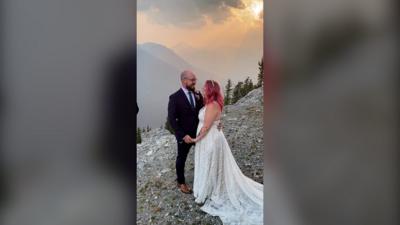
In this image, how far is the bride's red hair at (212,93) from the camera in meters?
1.19

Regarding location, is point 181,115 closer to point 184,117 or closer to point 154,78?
point 184,117

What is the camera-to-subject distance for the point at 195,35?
1178mm

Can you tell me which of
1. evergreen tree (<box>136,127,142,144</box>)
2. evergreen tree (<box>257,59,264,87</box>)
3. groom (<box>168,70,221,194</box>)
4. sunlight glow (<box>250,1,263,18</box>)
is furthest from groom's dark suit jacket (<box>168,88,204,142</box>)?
sunlight glow (<box>250,1,263,18</box>)

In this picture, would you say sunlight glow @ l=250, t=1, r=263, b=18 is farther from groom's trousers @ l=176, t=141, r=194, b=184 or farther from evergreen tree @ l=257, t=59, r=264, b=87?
groom's trousers @ l=176, t=141, r=194, b=184

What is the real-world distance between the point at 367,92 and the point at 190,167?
0.70m

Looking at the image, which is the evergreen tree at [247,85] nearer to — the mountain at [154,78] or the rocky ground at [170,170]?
the rocky ground at [170,170]

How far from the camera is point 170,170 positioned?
1.17 meters

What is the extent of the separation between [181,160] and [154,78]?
0.29 metres

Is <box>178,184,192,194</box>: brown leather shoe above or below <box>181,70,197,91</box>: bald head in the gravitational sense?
below

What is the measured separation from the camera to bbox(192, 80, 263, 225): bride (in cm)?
117

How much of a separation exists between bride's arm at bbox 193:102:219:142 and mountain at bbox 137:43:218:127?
14cm

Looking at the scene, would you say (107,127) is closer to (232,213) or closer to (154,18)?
(154,18)

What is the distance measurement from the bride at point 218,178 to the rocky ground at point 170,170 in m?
0.02

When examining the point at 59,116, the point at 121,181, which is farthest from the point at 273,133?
the point at 59,116
